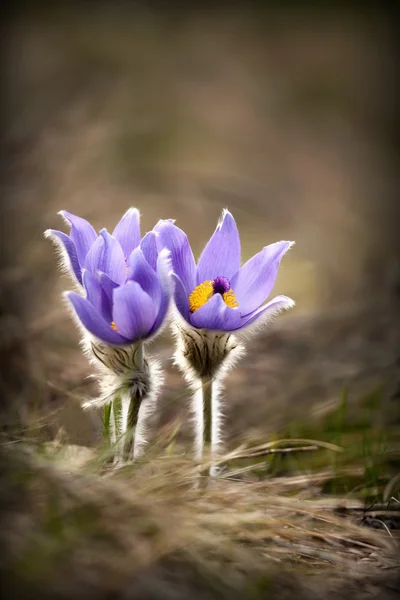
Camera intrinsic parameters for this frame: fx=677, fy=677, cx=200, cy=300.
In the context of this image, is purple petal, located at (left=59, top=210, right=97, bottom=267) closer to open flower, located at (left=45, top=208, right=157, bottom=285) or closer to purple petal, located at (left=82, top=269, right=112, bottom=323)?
open flower, located at (left=45, top=208, right=157, bottom=285)

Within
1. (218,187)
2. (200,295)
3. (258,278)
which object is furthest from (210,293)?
(218,187)

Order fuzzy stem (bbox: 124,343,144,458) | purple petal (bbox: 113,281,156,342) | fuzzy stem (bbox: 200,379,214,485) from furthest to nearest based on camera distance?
fuzzy stem (bbox: 200,379,214,485) < fuzzy stem (bbox: 124,343,144,458) < purple petal (bbox: 113,281,156,342)

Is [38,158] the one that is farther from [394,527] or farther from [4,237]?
[394,527]

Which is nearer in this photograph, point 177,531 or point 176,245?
point 177,531

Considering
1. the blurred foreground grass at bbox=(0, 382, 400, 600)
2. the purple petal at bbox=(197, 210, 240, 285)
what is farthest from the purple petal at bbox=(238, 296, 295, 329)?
the blurred foreground grass at bbox=(0, 382, 400, 600)

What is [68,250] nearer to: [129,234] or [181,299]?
[129,234]

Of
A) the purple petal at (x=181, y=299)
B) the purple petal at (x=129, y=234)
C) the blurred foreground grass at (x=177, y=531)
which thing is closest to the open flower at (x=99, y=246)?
the purple petal at (x=129, y=234)

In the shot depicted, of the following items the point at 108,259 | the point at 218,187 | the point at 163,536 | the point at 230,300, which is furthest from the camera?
the point at 218,187
